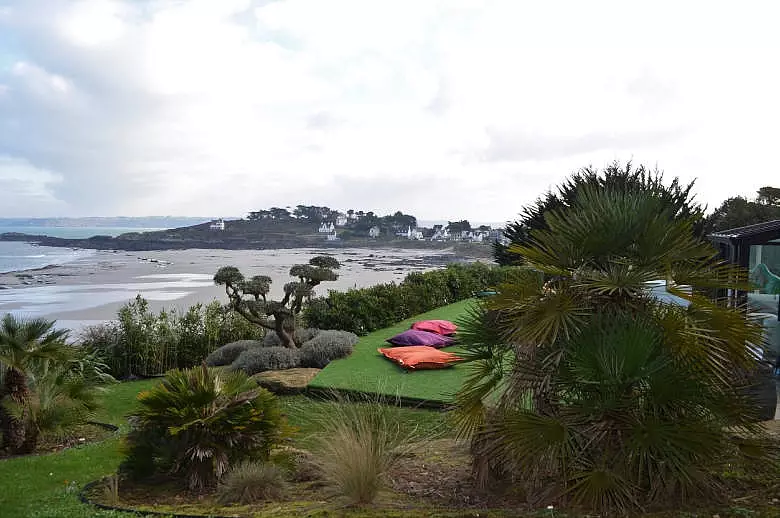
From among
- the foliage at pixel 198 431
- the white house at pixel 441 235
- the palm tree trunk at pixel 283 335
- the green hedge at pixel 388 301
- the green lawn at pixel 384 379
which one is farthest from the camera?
the white house at pixel 441 235

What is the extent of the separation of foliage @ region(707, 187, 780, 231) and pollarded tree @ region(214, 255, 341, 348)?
16415 millimetres

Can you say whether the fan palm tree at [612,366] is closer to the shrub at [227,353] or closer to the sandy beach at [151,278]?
the shrub at [227,353]

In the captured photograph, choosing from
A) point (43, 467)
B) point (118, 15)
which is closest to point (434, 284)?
point (118, 15)

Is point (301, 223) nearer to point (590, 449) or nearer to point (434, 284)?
point (434, 284)

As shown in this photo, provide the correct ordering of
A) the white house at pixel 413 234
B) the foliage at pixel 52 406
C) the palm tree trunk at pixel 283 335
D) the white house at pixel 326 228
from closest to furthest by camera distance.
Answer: the foliage at pixel 52 406
the palm tree trunk at pixel 283 335
the white house at pixel 326 228
the white house at pixel 413 234

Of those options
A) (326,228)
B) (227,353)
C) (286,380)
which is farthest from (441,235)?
(286,380)

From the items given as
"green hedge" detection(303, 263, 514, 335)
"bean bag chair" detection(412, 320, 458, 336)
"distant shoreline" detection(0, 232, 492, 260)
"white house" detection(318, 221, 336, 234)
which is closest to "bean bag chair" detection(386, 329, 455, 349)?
"bean bag chair" detection(412, 320, 458, 336)

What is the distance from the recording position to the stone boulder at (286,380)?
913 cm

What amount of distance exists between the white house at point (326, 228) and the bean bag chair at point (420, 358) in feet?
96.5

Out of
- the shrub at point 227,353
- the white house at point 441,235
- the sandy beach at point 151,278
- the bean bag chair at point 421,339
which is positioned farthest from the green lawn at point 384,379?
the white house at point 441,235

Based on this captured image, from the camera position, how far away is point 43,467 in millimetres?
5809

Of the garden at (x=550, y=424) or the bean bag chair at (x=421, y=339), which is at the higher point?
the garden at (x=550, y=424)

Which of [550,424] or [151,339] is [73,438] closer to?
[151,339]

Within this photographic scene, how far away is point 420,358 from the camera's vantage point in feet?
30.2
